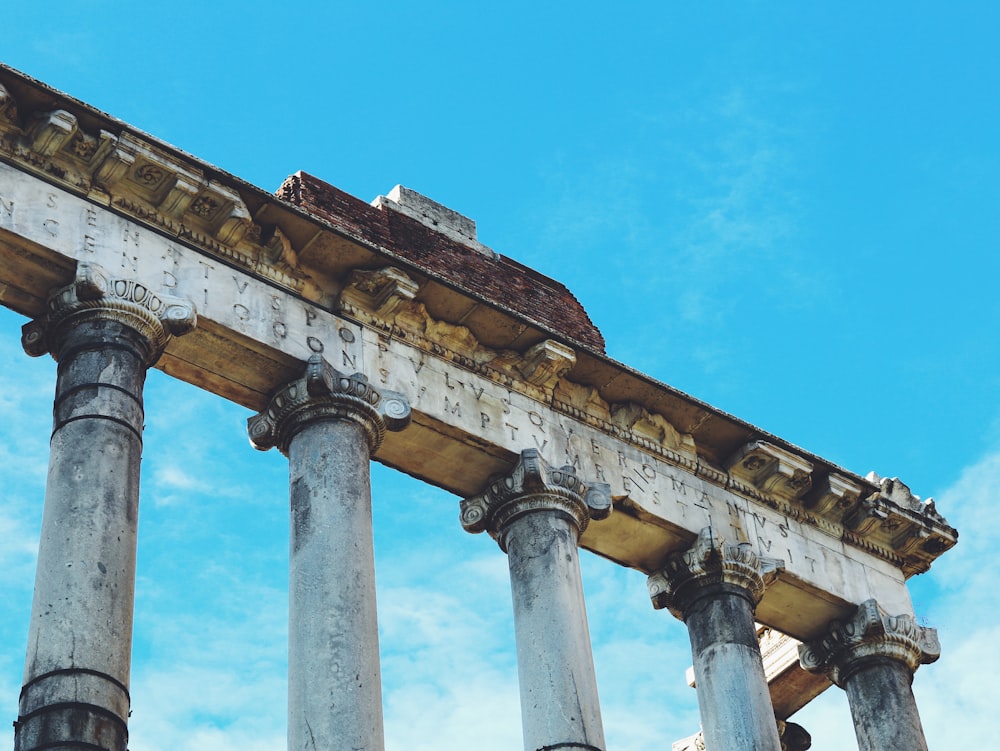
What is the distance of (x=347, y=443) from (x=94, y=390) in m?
2.74

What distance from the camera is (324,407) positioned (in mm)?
17734

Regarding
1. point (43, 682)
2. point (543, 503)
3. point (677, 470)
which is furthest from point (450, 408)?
point (43, 682)

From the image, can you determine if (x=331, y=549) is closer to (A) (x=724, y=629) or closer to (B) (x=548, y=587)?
(B) (x=548, y=587)

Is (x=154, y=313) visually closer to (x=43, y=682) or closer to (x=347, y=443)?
(x=347, y=443)

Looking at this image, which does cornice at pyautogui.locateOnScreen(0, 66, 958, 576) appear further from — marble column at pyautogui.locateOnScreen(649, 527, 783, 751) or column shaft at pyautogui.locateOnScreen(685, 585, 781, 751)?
column shaft at pyautogui.locateOnScreen(685, 585, 781, 751)

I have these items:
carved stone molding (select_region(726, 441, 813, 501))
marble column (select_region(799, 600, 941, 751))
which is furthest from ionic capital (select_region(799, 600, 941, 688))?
carved stone molding (select_region(726, 441, 813, 501))

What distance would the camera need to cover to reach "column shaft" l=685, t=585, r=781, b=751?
19.3 metres

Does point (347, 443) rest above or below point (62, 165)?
below

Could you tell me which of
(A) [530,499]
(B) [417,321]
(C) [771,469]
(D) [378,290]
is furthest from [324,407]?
(C) [771,469]

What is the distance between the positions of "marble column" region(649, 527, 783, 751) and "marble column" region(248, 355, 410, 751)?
14.2 ft

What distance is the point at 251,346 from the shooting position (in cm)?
1769

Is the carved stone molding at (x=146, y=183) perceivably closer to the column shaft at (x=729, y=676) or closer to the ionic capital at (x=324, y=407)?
the ionic capital at (x=324, y=407)

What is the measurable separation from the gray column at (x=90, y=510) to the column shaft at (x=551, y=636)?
445 centimetres

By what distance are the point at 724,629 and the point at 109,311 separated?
26.1 feet
